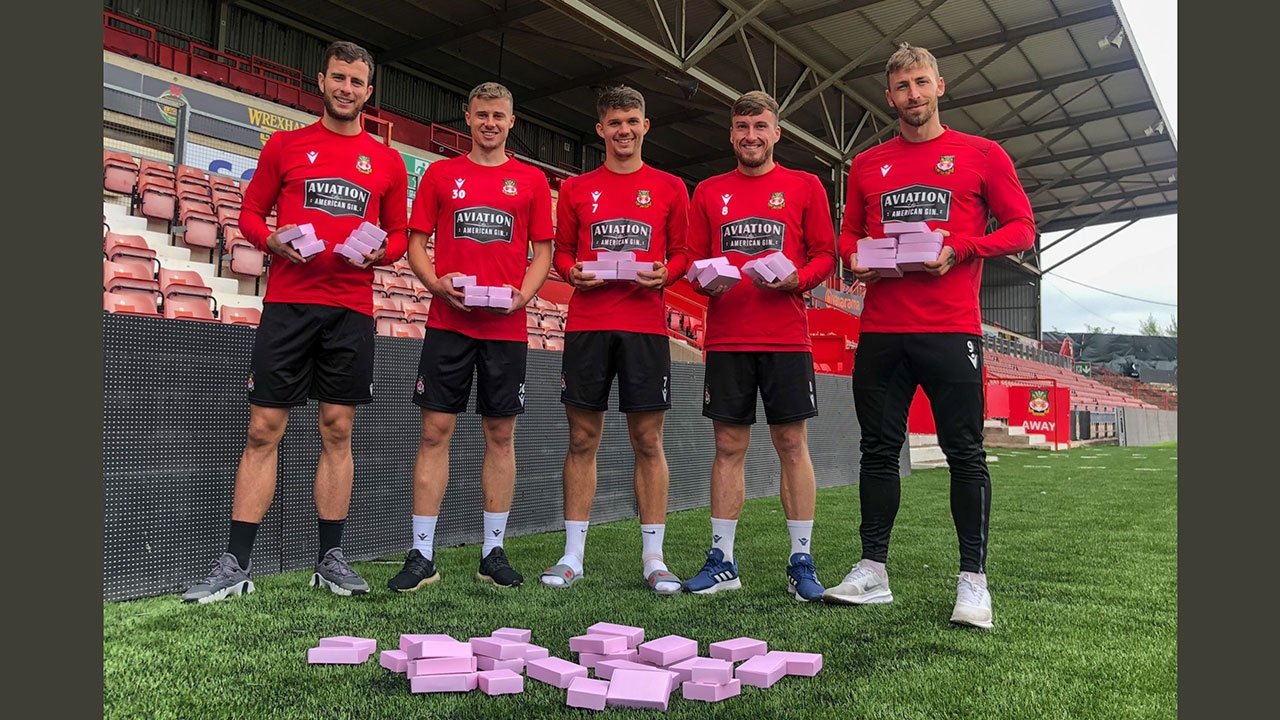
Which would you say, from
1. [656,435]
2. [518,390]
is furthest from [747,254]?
[518,390]

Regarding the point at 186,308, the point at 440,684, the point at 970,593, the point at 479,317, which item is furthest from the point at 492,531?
the point at 186,308

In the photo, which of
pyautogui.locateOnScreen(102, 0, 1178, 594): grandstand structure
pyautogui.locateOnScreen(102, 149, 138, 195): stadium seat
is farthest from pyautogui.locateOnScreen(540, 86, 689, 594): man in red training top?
pyautogui.locateOnScreen(102, 149, 138, 195): stadium seat

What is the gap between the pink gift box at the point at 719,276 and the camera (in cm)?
281

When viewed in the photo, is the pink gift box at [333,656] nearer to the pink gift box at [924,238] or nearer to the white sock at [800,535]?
the white sock at [800,535]

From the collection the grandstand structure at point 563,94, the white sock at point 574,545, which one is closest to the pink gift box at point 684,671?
the white sock at point 574,545

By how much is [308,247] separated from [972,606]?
99.5 inches

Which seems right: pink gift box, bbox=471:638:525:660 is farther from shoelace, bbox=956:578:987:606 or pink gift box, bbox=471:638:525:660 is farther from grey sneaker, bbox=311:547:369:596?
shoelace, bbox=956:578:987:606

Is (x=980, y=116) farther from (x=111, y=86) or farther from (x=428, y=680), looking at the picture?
(x=428, y=680)

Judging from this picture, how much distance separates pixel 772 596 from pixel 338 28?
50.3 ft

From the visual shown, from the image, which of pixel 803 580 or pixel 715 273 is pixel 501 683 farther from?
pixel 715 273

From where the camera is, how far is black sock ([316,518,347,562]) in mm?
2918

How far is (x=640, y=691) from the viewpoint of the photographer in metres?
1.75

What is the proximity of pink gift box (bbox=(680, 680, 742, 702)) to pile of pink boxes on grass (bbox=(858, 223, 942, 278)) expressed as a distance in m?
1.47

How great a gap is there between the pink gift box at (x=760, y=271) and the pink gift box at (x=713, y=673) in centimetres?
147
